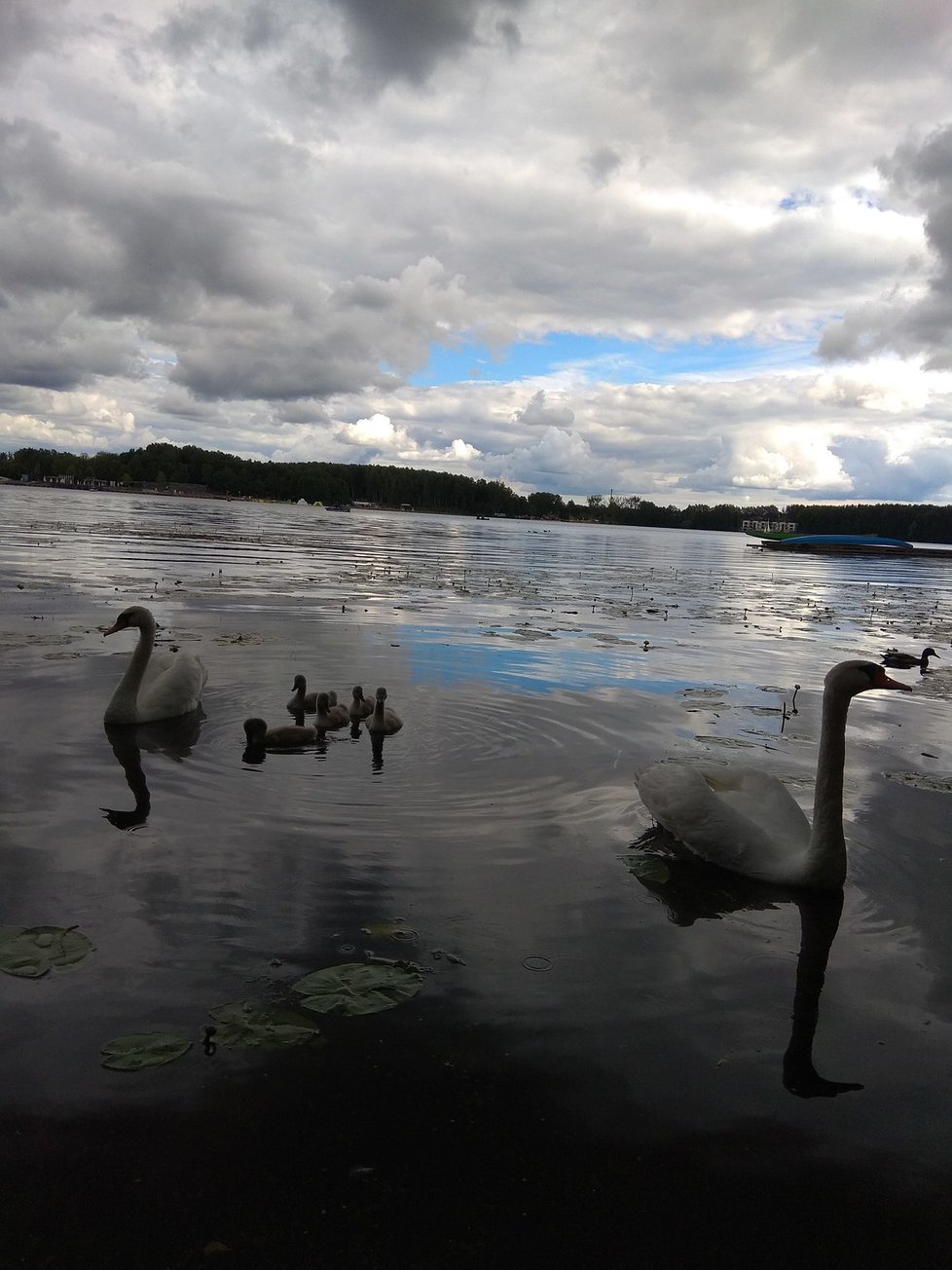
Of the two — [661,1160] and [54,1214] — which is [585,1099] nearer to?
[661,1160]

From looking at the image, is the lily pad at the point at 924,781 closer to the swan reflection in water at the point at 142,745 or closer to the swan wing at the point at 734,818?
the swan wing at the point at 734,818

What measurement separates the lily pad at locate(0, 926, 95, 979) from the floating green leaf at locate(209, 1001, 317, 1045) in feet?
3.58

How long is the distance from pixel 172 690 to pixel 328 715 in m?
1.93

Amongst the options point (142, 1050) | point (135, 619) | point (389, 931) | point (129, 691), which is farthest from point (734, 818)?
point (135, 619)

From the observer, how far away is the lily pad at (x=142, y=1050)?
13.3ft

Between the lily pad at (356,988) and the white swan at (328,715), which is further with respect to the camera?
the white swan at (328,715)

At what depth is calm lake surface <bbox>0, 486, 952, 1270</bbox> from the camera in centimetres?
338

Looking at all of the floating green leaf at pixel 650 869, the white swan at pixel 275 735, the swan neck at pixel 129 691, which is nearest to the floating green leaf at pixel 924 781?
the floating green leaf at pixel 650 869

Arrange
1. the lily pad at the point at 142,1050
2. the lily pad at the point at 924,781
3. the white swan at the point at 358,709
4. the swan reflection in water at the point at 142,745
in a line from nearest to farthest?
1. the lily pad at the point at 142,1050
2. the swan reflection in water at the point at 142,745
3. the lily pad at the point at 924,781
4. the white swan at the point at 358,709

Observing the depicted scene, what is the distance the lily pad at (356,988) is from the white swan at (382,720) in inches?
198

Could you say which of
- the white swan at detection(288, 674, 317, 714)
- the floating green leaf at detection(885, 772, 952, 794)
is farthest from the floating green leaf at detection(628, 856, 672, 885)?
the white swan at detection(288, 674, 317, 714)

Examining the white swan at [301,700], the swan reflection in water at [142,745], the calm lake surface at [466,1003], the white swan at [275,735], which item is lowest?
the calm lake surface at [466,1003]

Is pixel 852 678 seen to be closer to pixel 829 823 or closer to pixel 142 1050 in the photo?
pixel 829 823

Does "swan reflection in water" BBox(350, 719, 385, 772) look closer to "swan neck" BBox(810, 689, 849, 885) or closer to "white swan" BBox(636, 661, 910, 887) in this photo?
"white swan" BBox(636, 661, 910, 887)
